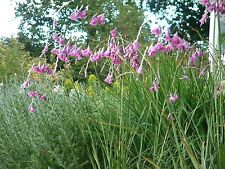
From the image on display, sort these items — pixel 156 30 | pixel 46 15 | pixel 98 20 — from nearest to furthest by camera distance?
pixel 156 30 → pixel 98 20 → pixel 46 15

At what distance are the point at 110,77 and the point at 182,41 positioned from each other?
390mm

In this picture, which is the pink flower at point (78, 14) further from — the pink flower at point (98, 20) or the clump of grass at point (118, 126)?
the clump of grass at point (118, 126)

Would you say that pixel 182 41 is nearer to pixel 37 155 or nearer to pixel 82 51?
pixel 82 51

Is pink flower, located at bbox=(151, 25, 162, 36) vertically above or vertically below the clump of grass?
above

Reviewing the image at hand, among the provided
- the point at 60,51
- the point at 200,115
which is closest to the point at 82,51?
the point at 60,51

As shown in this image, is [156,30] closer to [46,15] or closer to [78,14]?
[78,14]

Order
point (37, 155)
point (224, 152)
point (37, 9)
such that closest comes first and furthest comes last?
1. point (224, 152)
2. point (37, 155)
3. point (37, 9)

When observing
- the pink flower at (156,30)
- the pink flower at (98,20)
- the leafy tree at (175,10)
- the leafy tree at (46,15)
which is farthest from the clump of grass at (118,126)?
the leafy tree at (46,15)

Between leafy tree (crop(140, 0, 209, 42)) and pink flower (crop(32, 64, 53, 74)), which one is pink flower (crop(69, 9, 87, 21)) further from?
leafy tree (crop(140, 0, 209, 42))

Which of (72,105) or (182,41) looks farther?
(72,105)

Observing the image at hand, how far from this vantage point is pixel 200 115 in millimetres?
2295

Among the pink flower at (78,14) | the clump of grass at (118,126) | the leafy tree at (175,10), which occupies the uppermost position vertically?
the leafy tree at (175,10)

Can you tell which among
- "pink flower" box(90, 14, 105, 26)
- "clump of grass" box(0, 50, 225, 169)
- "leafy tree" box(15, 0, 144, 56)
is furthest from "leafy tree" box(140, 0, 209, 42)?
"pink flower" box(90, 14, 105, 26)

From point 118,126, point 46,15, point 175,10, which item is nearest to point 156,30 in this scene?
point 118,126
